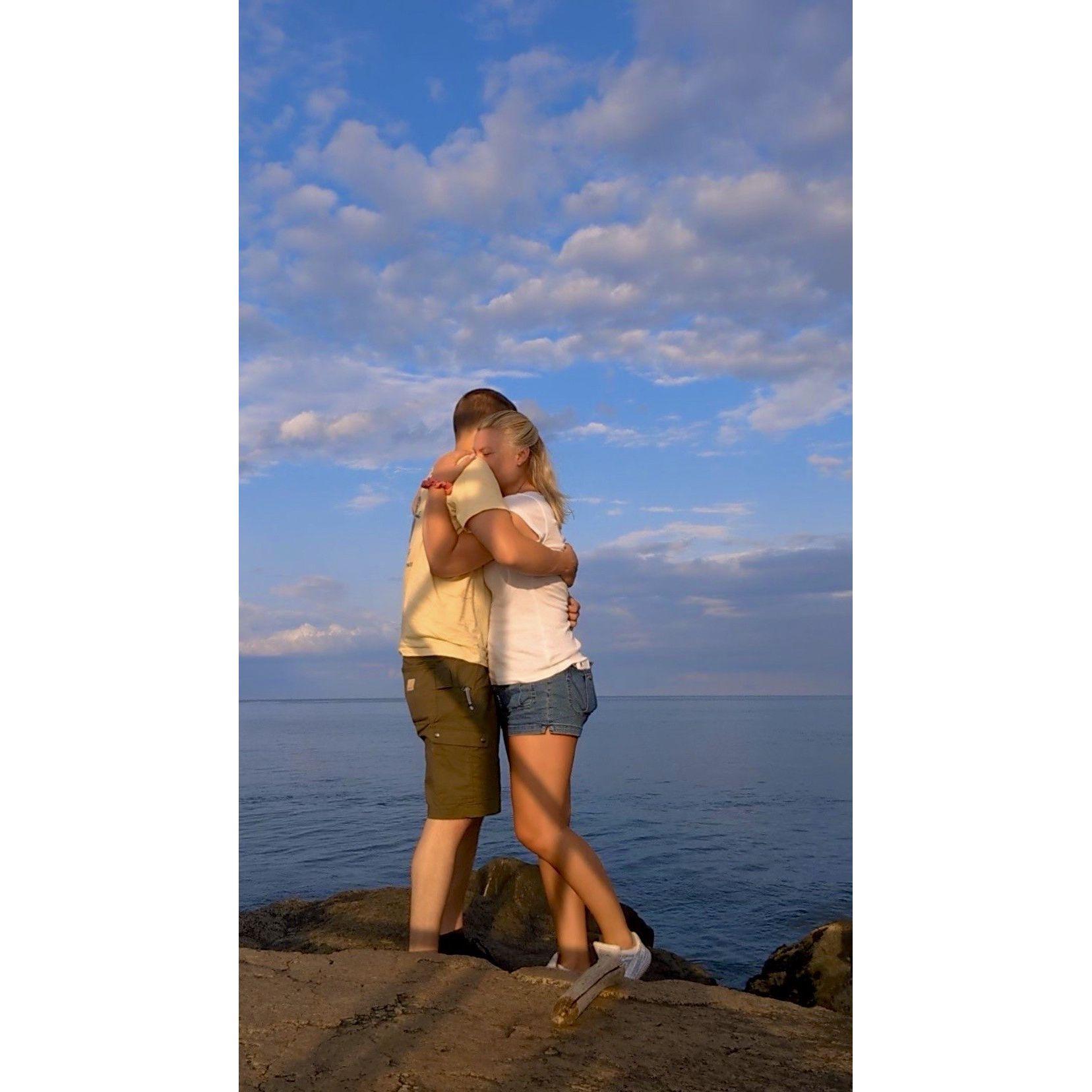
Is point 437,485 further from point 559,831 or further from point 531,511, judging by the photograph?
point 559,831

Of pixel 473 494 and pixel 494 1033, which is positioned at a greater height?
pixel 473 494

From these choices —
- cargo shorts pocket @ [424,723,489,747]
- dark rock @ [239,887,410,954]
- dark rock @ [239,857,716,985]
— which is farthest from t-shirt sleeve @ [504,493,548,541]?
dark rock @ [239,887,410,954]

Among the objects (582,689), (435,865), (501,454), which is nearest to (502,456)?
(501,454)

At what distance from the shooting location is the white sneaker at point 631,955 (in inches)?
119

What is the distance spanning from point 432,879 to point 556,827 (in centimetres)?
49

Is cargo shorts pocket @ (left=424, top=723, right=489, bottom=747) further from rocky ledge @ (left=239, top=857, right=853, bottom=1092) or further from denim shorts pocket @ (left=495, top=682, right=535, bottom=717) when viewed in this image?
rocky ledge @ (left=239, top=857, right=853, bottom=1092)

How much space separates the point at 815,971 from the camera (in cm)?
427

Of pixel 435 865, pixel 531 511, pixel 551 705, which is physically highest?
pixel 531 511

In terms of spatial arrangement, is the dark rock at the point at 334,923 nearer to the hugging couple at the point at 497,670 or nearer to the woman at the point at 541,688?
the hugging couple at the point at 497,670

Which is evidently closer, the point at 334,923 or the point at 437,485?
the point at 437,485

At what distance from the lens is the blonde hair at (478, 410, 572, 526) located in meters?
3.26
